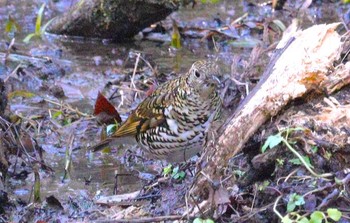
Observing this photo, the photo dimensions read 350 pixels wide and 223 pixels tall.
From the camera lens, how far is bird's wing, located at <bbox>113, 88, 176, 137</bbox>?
6.31 meters

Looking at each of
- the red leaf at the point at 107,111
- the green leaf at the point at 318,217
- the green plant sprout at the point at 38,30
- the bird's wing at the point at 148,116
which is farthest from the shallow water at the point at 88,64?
the green leaf at the point at 318,217

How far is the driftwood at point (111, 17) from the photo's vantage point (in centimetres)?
988

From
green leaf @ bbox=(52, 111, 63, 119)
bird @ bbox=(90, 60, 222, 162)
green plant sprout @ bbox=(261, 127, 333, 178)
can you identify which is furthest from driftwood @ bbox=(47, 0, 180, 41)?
green plant sprout @ bbox=(261, 127, 333, 178)

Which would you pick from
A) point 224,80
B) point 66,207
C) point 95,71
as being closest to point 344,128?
point 224,80

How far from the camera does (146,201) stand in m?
5.68

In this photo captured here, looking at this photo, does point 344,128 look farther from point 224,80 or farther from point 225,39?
point 225,39

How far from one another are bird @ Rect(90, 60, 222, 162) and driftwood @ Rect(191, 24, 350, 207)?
62 cm

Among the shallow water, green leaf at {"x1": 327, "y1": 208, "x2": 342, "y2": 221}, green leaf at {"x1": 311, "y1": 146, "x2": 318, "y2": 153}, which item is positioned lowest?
the shallow water

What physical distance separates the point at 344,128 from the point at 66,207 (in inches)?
84.2

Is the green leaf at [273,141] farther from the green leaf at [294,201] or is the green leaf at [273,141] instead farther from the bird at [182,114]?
the bird at [182,114]

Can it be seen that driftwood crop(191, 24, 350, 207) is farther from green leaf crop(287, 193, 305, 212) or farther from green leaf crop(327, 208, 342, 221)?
green leaf crop(327, 208, 342, 221)

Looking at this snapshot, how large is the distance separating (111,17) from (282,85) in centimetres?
534

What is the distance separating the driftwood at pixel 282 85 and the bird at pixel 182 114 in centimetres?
62

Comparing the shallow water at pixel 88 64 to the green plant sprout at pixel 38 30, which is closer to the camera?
the shallow water at pixel 88 64
